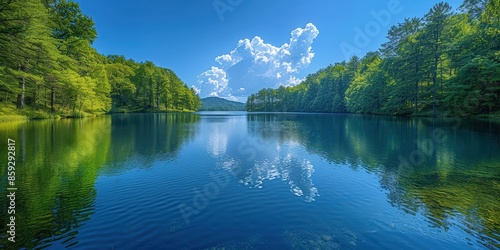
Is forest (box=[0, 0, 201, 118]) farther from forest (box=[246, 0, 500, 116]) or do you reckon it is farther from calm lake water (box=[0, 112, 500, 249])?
forest (box=[246, 0, 500, 116])

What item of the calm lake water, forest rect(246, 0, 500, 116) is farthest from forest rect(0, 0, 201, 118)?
forest rect(246, 0, 500, 116)

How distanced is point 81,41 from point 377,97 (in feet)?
268

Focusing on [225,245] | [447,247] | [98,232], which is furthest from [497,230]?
[98,232]

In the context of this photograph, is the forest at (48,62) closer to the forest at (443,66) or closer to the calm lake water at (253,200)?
the calm lake water at (253,200)

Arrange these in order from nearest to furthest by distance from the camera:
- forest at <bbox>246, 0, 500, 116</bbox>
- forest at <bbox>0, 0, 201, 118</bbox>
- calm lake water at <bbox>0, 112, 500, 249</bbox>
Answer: calm lake water at <bbox>0, 112, 500, 249</bbox>
forest at <bbox>0, 0, 201, 118</bbox>
forest at <bbox>246, 0, 500, 116</bbox>

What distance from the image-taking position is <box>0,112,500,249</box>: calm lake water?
679 centimetres

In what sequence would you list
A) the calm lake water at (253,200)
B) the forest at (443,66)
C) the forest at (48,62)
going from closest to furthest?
1. the calm lake water at (253,200)
2. the forest at (48,62)
3. the forest at (443,66)

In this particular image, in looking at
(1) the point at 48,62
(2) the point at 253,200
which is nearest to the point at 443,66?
(2) the point at 253,200

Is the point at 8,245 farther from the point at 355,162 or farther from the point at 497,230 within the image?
the point at 355,162

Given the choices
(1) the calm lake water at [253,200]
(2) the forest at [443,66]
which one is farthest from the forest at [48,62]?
(2) the forest at [443,66]

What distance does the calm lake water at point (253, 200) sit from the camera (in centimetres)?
679

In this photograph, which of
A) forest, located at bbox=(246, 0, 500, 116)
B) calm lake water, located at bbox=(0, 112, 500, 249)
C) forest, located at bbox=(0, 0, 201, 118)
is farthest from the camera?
forest, located at bbox=(246, 0, 500, 116)

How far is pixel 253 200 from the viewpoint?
386 inches

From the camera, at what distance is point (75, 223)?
7469 millimetres
